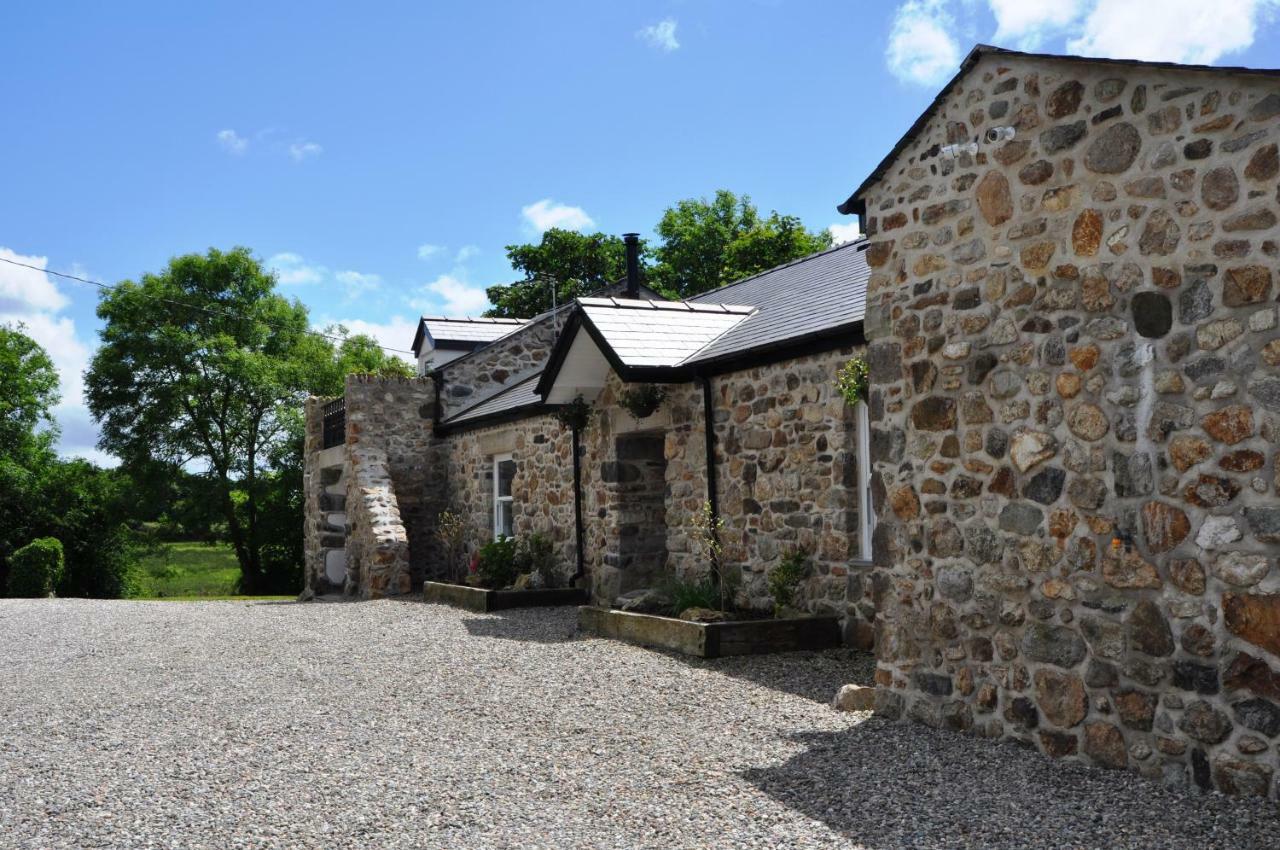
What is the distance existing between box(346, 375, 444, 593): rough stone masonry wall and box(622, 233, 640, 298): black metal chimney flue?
12.7ft

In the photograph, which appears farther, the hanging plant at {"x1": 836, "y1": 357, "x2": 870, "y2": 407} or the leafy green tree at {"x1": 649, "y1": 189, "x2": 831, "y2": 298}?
the leafy green tree at {"x1": 649, "y1": 189, "x2": 831, "y2": 298}

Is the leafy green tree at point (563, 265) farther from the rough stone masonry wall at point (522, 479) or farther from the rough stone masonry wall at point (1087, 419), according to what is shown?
the rough stone masonry wall at point (1087, 419)

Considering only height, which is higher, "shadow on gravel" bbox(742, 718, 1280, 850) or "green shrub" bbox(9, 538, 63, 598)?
"green shrub" bbox(9, 538, 63, 598)

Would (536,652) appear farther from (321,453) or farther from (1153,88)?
(321,453)

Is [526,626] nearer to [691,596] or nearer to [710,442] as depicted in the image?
[691,596]

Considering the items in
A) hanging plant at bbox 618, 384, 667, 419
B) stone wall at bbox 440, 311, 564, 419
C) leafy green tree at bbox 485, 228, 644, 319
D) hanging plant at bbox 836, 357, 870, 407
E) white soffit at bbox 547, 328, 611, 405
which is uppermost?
leafy green tree at bbox 485, 228, 644, 319

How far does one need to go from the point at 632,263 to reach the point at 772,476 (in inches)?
321

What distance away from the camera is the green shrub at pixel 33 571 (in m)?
22.1

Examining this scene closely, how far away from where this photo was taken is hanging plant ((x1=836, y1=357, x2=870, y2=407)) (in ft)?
27.7

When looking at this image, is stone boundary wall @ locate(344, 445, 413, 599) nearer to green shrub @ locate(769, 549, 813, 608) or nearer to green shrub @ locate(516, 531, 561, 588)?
green shrub @ locate(516, 531, 561, 588)

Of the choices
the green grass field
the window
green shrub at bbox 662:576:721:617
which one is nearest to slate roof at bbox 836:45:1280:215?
green shrub at bbox 662:576:721:617

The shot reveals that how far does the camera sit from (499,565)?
14.2 meters

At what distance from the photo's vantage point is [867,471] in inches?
352

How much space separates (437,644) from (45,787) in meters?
4.86
